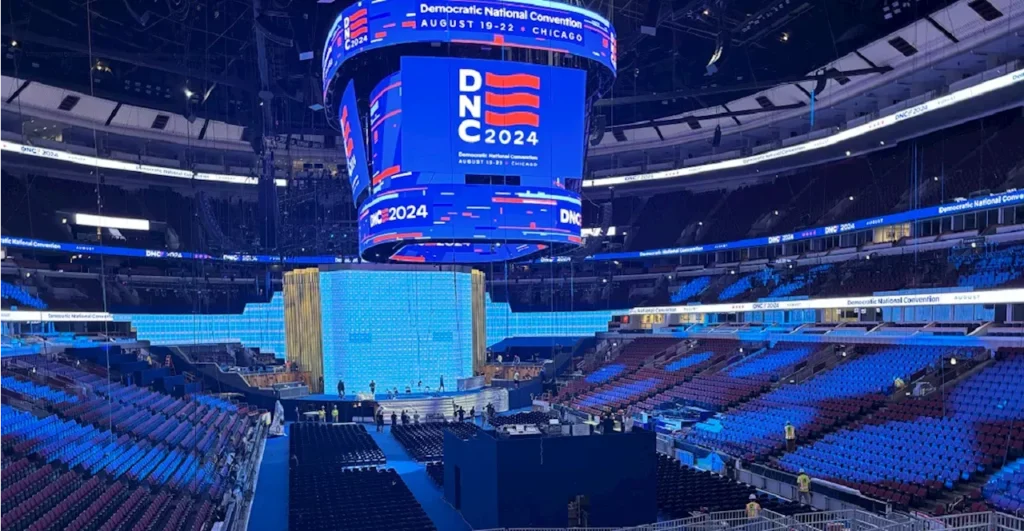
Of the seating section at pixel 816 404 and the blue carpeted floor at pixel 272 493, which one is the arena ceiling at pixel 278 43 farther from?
the blue carpeted floor at pixel 272 493

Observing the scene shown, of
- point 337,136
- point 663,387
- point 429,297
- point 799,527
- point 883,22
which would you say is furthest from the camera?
point 337,136

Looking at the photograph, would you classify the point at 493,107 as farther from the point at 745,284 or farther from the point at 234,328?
the point at 234,328

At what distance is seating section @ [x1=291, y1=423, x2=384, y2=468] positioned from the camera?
20500mm

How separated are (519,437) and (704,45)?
16416 millimetres

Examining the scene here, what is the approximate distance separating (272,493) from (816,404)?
15657 mm

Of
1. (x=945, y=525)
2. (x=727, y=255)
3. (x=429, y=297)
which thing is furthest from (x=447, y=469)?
(x=727, y=255)

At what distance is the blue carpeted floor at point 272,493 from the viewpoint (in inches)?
591

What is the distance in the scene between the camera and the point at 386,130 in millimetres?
13445

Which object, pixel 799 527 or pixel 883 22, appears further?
pixel 883 22

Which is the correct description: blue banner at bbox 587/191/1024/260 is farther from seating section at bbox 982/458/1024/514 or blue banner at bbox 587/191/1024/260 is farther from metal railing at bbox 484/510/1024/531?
metal railing at bbox 484/510/1024/531

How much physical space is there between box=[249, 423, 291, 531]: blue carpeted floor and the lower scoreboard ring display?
6.49 m

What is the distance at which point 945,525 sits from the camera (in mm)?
11234

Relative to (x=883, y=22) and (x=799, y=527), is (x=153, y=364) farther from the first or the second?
(x=883, y=22)

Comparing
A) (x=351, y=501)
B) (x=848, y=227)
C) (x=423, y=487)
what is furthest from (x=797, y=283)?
(x=351, y=501)
